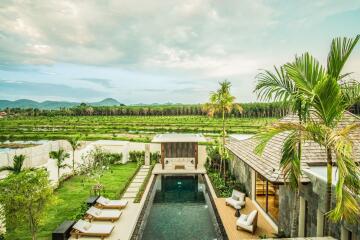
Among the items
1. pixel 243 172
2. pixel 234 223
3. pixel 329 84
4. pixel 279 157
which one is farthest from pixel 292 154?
pixel 243 172

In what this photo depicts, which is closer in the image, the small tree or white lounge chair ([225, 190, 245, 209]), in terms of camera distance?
the small tree

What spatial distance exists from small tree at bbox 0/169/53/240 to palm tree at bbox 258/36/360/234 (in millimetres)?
6391

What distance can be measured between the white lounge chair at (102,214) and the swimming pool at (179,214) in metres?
1.15

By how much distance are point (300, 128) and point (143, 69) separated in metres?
52.9

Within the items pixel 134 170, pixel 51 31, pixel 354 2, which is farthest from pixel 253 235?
pixel 51 31

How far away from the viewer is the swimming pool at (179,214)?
33.7 ft

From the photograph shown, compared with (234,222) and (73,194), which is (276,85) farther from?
(73,194)

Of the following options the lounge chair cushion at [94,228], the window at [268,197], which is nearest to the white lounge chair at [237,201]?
the window at [268,197]

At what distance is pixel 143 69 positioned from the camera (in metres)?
55.8

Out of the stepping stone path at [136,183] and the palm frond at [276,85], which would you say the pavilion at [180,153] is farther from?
the palm frond at [276,85]

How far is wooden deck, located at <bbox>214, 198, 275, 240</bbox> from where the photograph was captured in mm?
9677

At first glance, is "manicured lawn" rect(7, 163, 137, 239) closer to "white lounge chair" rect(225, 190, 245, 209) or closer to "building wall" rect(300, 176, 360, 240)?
"white lounge chair" rect(225, 190, 245, 209)

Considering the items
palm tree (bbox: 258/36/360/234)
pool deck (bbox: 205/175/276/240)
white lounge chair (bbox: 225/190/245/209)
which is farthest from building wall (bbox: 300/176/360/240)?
white lounge chair (bbox: 225/190/245/209)

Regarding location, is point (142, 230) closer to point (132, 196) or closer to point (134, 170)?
point (132, 196)
